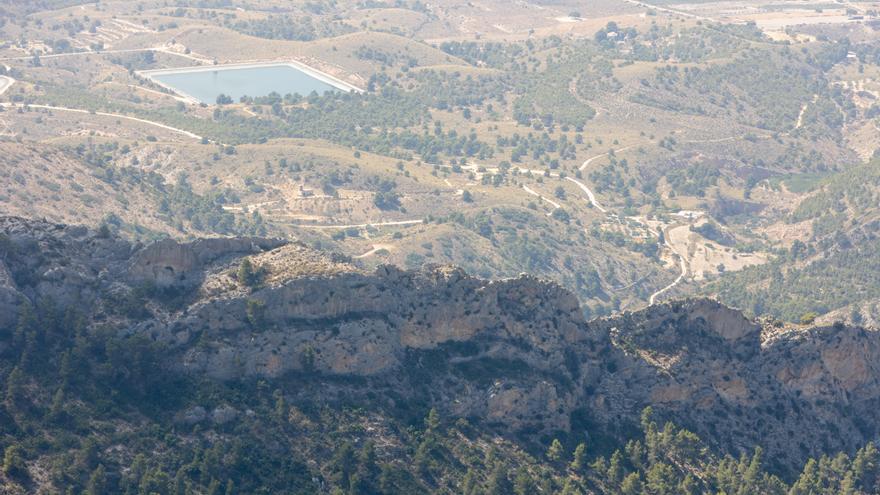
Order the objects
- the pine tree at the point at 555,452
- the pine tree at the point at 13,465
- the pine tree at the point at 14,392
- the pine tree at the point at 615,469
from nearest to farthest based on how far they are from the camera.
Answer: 1. the pine tree at the point at 13,465
2. the pine tree at the point at 14,392
3. the pine tree at the point at 555,452
4. the pine tree at the point at 615,469

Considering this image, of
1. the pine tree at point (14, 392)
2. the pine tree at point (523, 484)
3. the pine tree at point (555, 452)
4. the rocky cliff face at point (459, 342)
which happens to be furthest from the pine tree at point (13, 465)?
the pine tree at point (555, 452)

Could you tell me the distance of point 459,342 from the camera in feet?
371

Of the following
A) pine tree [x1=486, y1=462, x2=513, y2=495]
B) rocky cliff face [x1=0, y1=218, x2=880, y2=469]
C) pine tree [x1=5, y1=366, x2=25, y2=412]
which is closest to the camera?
pine tree [x1=5, y1=366, x2=25, y2=412]

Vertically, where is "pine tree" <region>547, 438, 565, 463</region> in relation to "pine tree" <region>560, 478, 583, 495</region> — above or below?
above

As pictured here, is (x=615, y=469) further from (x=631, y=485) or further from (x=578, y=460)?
(x=578, y=460)

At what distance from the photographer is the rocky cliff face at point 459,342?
10538 cm

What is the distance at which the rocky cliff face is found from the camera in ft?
346

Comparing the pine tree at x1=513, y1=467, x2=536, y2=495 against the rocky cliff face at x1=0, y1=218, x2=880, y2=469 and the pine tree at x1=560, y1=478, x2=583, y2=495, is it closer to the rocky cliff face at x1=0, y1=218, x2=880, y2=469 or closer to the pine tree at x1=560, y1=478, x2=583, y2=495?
the pine tree at x1=560, y1=478, x2=583, y2=495

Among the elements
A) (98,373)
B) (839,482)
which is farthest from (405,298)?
(839,482)

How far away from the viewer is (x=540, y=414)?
368 feet

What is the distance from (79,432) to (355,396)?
20.7m

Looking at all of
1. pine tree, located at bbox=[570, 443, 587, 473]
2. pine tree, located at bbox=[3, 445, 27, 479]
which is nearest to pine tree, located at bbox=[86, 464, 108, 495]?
pine tree, located at bbox=[3, 445, 27, 479]

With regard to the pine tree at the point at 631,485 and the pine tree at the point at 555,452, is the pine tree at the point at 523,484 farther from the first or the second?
the pine tree at the point at 631,485

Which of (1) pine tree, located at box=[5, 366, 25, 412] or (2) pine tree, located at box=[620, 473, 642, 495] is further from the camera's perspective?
(2) pine tree, located at box=[620, 473, 642, 495]
